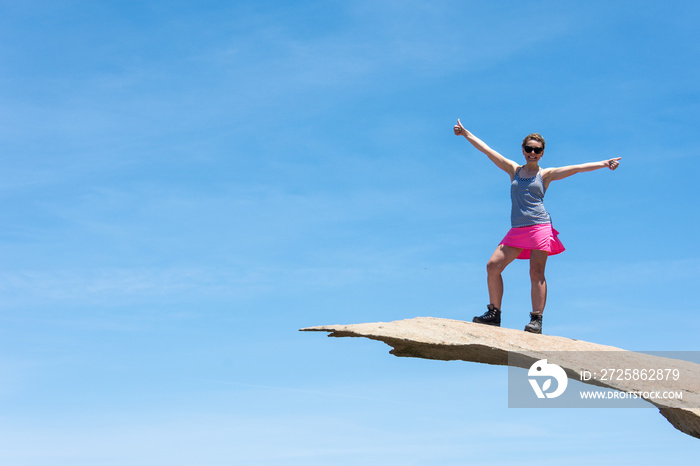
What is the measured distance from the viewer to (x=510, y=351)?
8.45 m

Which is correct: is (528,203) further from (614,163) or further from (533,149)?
(614,163)

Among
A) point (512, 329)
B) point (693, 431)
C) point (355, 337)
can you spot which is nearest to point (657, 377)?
point (693, 431)

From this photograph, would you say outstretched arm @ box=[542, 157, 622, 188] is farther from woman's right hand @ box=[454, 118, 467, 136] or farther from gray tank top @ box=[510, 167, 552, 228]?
woman's right hand @ box=[454, 118, 467, 136]

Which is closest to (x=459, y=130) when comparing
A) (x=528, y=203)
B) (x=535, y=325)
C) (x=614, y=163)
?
(x=528, y=203)

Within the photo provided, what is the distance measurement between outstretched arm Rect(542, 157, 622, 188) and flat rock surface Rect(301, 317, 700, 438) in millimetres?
1971

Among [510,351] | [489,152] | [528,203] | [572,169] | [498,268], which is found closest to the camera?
[510,351]

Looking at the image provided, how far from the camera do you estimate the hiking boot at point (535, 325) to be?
31.0ft

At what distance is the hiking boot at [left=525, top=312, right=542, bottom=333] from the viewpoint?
9.44 m

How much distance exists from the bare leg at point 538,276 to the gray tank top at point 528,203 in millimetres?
384

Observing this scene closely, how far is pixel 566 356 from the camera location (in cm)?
874

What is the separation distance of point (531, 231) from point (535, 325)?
1.15m

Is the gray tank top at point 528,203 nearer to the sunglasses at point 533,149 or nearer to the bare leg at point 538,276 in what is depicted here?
the sunglasses at point 533,149

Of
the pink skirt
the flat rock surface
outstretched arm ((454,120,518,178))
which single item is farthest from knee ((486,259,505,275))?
outstretched arm ((454,120,518,178))

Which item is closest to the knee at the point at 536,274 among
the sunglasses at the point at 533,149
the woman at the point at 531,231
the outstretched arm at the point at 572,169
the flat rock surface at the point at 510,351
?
the woman at the point at 531,231
